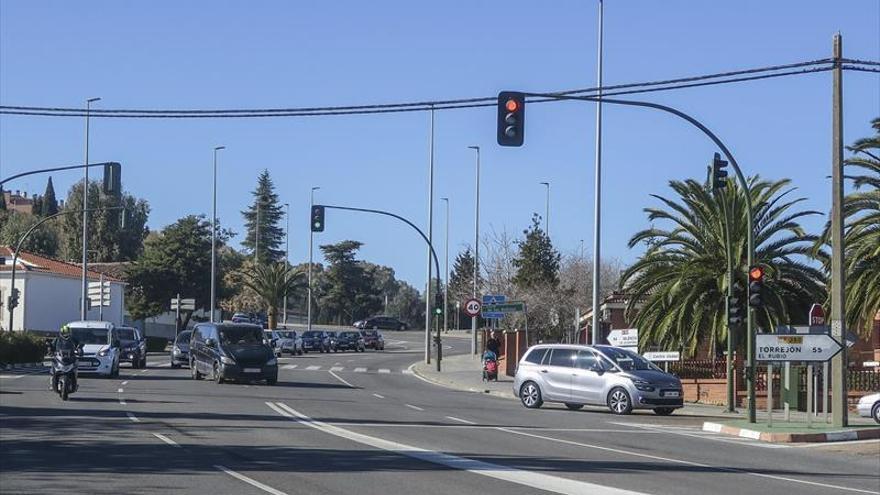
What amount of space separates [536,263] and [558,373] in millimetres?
38784

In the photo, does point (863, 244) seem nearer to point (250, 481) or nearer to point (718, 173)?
point (718, 173)

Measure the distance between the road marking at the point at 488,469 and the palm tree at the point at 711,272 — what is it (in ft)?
60.6

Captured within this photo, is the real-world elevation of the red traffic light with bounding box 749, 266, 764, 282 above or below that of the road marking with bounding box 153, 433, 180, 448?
above

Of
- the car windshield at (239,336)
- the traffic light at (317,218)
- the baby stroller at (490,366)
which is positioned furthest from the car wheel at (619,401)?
the traffic light at (317,218)

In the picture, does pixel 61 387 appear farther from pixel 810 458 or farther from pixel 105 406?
pixel 810 458

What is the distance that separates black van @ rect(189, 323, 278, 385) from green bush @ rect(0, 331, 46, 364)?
10.2 metres

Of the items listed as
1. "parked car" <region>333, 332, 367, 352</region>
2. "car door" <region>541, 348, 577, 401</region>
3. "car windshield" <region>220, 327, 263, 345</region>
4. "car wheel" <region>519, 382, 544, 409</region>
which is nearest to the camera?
"car door" <region>541, 348, 577, 401</region>

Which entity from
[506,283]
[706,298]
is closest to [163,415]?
[706,298]

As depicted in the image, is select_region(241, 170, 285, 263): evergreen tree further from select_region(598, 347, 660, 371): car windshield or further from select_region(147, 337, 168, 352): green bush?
select_region(598, 347, 660, 371): car windshield

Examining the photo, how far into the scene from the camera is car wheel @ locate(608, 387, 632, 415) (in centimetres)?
3042

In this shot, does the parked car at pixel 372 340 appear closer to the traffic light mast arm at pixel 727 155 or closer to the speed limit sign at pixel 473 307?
the speed limit sign at pixel 473 307

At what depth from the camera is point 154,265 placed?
89.0 meters

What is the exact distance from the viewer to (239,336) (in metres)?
38.6

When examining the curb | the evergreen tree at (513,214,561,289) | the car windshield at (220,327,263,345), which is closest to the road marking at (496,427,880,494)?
the curb
